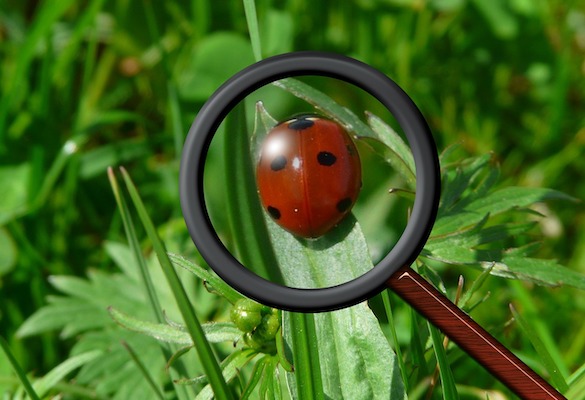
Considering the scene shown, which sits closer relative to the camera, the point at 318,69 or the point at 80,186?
the point at 318,69

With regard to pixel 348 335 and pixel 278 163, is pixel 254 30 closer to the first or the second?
pixel 278 163

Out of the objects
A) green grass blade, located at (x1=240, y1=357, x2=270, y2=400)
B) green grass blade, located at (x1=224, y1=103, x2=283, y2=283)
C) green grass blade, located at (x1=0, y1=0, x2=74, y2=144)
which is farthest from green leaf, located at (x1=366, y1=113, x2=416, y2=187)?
green grass blade, located at (x1=0, y1=0, x2=74, y2=144)

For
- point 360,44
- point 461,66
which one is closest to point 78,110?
point 360,44

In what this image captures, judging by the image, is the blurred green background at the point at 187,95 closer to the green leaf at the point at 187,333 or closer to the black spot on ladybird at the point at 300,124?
the green leaf at the point at 187,333

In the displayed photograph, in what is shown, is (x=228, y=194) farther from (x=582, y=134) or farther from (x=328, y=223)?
(x=582, y=134)

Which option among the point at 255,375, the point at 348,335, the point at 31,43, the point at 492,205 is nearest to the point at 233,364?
the point at 255,375

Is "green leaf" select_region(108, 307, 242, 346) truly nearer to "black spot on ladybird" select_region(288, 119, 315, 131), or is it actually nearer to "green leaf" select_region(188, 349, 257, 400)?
"green leaf" select_region(188, 349, 257, 400)
